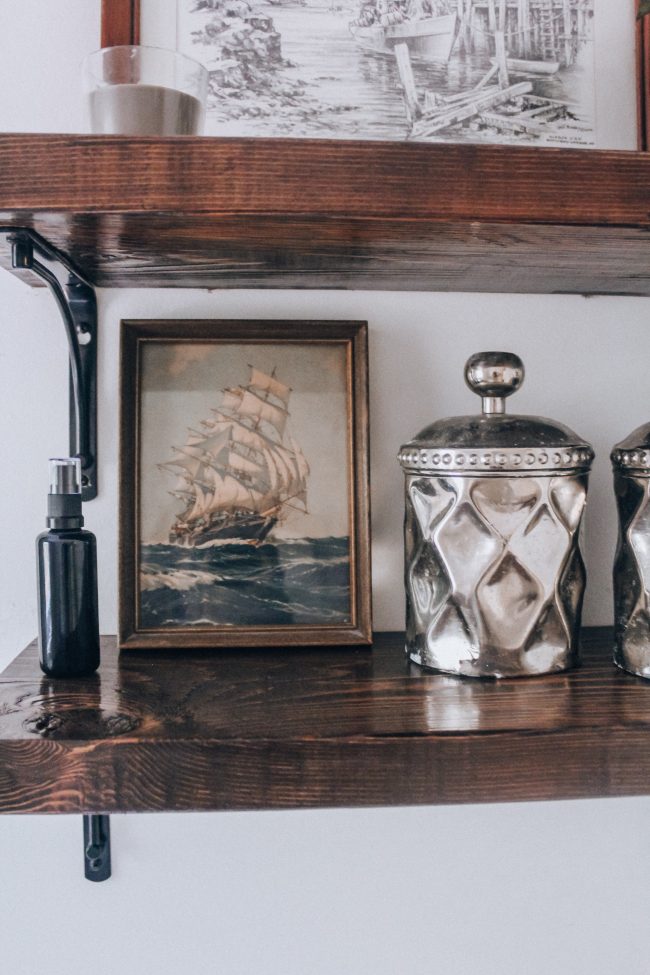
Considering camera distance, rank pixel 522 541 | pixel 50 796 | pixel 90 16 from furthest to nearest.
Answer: pixel 90 16 < pixel 522 541 < pixel 50 796

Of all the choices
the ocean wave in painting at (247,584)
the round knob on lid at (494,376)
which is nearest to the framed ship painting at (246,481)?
the ocean wave in painting at (247,584)

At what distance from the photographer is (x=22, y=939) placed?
2.34 feet

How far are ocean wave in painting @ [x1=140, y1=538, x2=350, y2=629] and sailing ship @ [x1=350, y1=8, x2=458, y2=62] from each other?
0.43 metres

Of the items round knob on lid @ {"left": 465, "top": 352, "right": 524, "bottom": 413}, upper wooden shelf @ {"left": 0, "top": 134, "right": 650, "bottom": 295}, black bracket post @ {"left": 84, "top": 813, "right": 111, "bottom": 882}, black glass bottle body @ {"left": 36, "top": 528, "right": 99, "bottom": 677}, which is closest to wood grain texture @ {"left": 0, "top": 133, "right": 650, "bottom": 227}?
upper wooden shelf @ {"left": 0, "top": 134, "right": 650, "bottom": 295}

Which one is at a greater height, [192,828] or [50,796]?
[50,796]

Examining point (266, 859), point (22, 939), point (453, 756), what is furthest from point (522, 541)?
point (22, 939)

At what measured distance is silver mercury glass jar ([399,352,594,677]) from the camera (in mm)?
579

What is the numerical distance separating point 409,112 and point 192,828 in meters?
0.67

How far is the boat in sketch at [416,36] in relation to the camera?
2.22 feet

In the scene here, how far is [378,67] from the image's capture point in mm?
676

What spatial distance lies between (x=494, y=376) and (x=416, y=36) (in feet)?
1.03

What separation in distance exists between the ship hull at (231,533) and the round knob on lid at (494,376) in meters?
0.21

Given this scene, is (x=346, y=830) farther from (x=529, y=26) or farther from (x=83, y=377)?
(x=529, y=26)

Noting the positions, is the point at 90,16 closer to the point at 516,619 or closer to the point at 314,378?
the point at 314,378
